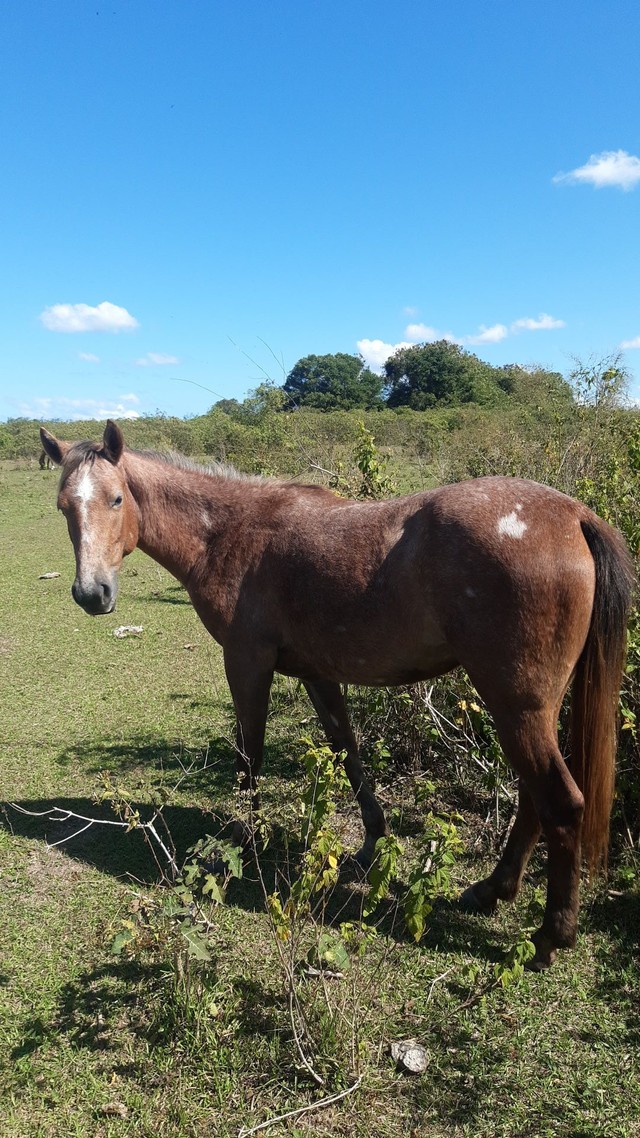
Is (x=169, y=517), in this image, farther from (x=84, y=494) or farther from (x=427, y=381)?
(x=427, y=381)

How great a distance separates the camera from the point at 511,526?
8.55ft

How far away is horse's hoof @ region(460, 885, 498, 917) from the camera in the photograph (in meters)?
3.14

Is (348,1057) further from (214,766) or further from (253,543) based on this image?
(214,766)

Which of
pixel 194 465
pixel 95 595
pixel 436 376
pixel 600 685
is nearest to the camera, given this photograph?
pixel 600 685

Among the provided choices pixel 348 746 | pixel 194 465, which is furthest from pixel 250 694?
pixel 194 465

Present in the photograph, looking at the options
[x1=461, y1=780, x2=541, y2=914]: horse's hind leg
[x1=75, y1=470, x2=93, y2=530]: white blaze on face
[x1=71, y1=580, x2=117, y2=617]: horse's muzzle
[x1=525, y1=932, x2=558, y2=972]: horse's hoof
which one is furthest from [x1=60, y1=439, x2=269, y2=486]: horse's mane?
[x1=525, y1=932, x2=558, y2=972]: horse's hoof

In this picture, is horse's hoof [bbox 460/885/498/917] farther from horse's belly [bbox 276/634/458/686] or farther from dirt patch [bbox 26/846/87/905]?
dirt patch [bbox 26/846/87/905]

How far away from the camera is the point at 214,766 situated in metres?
4.92

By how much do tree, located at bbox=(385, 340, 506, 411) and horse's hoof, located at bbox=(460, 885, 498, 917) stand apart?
28962 mm

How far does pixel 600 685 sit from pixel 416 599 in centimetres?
89

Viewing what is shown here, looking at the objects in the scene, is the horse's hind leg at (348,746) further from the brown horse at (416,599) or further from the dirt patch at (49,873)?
the dirt patch at (49,873)

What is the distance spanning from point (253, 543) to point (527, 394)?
1603 cm

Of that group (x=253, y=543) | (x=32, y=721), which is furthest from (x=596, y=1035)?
(x=32, y=721)

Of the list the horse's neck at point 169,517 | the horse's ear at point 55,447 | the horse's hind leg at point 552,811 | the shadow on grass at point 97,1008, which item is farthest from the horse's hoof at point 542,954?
the horse's ear at point 55,447
